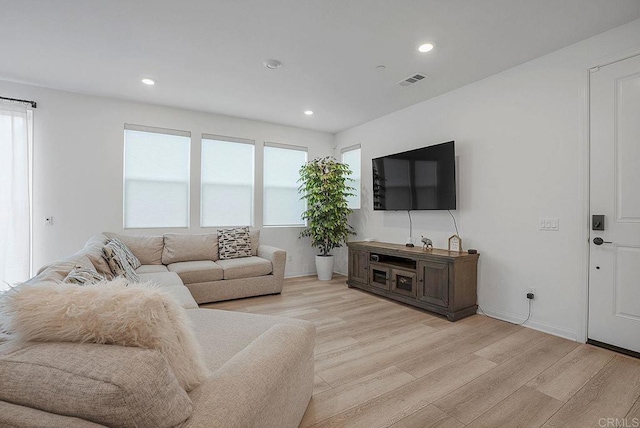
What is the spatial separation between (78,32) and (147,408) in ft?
10.3

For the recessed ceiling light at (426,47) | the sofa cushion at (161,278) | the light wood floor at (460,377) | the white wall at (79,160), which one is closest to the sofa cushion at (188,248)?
the white wall at (79,160)

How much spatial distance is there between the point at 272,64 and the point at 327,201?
238 cm

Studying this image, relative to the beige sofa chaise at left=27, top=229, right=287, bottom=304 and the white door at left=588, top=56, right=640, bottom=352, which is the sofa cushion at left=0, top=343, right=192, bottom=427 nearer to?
the beige sofa chaise at left=27, top=229, right=287, bottom=304

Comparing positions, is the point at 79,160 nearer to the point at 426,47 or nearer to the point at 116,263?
the point at 116,263

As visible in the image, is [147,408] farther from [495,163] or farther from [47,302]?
[495,163]

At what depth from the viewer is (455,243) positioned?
140 inches

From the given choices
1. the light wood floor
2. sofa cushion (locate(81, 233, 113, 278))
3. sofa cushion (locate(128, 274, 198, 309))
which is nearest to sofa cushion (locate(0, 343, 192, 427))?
the light wood floor

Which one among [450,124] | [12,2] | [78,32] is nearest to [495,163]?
[450,124]

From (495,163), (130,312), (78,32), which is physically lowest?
(130,312)

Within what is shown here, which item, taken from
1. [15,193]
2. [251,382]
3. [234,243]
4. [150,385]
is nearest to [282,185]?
[234,243]

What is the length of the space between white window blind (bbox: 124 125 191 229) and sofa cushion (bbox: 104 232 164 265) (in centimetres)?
35

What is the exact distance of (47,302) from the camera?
80 centimetres

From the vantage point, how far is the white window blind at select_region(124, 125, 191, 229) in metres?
4.09

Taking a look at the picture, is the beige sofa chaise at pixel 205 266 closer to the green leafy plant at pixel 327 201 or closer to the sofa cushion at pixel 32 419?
the green leafy plant at pixel 327 201
